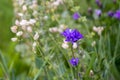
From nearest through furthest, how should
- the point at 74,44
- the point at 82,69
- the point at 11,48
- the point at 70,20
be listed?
the point at 74,44 → the point at 82,69 → the point at 70,20 → the point at 11,48

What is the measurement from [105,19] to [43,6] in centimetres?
37

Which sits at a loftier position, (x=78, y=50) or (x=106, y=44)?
(x=78, y=50)

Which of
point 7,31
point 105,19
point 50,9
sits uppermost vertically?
point 50,9

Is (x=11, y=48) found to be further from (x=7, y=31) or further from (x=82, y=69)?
(x=82, y=69)

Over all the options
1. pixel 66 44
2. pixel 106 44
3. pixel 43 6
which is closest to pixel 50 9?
pixel 43 6

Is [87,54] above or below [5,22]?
above

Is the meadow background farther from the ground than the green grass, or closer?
farther from the ground

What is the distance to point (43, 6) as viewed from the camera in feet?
5.12

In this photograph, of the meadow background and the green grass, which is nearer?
the meadow background

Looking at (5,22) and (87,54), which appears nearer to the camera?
(87,54)

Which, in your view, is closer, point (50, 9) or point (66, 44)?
point (66, 44)

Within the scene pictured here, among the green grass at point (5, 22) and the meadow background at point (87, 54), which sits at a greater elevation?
the meadow background at point (87, 54)

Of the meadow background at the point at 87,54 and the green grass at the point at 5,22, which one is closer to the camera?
the meadow background at the point at 87,54

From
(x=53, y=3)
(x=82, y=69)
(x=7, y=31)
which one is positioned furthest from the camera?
(x=7, y=31)
